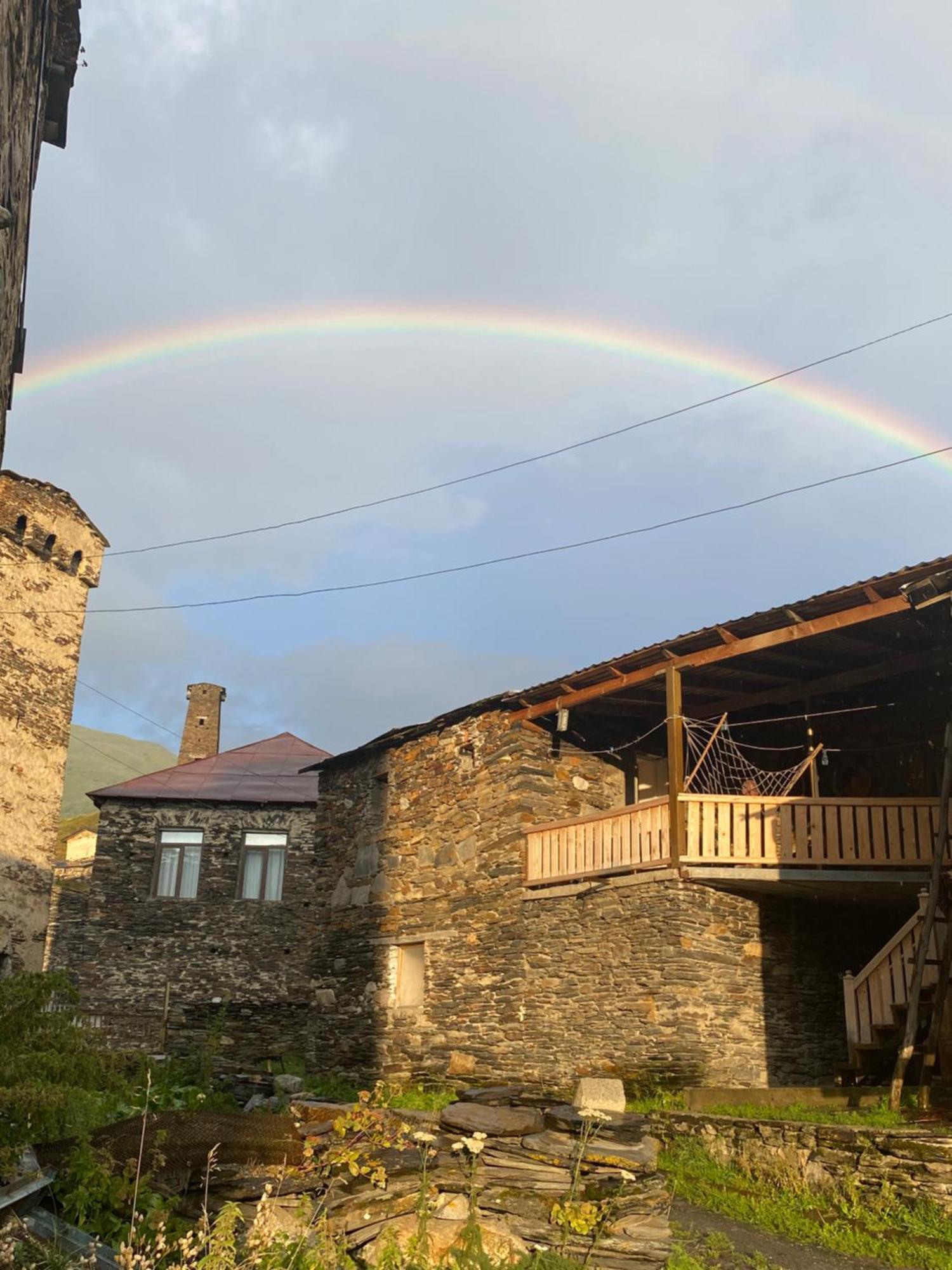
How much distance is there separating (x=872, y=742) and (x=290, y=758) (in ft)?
52.6

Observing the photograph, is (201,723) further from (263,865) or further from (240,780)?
(263,865)

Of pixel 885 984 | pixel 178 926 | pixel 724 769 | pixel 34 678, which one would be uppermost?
pixel 34 678

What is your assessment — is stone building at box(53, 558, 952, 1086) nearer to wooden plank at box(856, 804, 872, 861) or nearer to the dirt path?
wooden plank at box(856, 804, 872, 861)

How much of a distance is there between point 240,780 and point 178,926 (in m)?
3.64

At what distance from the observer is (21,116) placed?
284 inches

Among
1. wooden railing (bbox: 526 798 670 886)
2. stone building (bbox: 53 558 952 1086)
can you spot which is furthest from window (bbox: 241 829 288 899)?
wooden railing (bbox: 526 798 670 886)

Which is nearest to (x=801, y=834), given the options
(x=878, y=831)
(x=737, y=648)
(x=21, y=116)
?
(x=878, y=831)

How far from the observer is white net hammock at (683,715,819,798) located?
48.3 ft

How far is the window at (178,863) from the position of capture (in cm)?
2353

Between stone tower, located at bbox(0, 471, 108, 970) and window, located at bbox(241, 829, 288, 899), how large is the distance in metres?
4.53

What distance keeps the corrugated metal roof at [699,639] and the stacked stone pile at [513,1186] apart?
5530 mm

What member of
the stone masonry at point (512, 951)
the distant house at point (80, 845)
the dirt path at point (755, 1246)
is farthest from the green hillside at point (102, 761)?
the dirt path at point (755, 1246)

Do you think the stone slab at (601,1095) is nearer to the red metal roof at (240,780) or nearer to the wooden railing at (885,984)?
the wooden railing at (885,984)

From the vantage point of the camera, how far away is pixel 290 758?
1060 inches
